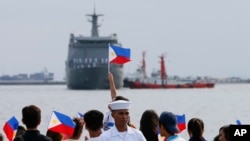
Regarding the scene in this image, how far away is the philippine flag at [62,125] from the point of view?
1035 cm

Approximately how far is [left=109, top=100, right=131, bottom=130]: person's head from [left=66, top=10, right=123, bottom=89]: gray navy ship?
107m

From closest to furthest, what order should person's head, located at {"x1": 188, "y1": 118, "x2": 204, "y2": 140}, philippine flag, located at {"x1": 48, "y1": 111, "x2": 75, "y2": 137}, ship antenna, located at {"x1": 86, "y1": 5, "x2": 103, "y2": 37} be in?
person's head, located at {"x1": 188, "y1": 118, "x2": 204, "y2": 140}, philippine flag, located at {"x1": 48, "y1": 111, "x2": 75, "y2": 137}, ship antenna, located at {"x1": 86, "y1": 5, "x2": 103, "y2": 37}

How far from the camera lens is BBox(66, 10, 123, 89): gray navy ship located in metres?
117

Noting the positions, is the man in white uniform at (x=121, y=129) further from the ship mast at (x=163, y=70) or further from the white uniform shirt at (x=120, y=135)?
the ship mast at (x=163, y=70)

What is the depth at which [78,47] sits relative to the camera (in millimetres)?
119062

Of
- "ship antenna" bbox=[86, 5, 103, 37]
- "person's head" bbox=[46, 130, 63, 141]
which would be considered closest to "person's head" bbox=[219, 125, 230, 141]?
"person's head" bbox=[46, 130, 63, 141]

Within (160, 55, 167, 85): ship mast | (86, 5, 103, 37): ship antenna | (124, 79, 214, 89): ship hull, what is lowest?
(124, 79, 214, 89): ship hull

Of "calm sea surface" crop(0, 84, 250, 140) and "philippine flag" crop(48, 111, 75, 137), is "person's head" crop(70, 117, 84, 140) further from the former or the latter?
"calm sea surface" crop(0, 84, 250, 140)

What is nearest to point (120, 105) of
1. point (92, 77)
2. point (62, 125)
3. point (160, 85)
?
point (62, 125)

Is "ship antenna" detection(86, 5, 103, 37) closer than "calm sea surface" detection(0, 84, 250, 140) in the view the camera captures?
No

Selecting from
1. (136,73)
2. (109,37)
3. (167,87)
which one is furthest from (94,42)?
(136,73)

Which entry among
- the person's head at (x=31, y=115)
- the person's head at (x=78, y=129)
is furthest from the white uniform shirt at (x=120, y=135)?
the person's head at (x=78, y=129)

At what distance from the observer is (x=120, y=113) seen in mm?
8477

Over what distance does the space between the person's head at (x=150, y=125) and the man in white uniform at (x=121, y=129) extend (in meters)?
A: 1.44
